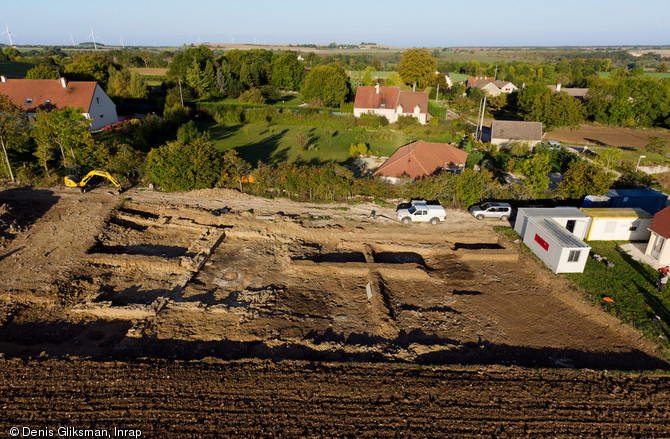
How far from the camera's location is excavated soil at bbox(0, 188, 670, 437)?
1120 cm

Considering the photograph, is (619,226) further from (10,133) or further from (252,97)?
(252,97)

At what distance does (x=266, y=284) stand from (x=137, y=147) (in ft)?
82.2

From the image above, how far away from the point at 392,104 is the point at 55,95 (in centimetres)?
4269

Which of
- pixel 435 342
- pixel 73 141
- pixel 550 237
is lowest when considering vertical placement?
pixel 435 342

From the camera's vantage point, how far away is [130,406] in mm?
11281

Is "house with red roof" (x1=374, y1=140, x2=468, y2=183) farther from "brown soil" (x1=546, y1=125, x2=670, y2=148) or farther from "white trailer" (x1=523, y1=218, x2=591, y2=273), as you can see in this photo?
"brown soil" (x1=546, y1=125, x2=670, y2=148)

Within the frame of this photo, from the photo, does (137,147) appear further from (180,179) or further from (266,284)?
(266,284)

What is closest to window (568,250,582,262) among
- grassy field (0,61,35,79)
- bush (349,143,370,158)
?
bush (349,143,370,158)

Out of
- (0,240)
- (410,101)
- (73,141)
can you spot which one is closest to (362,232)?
(0,240)

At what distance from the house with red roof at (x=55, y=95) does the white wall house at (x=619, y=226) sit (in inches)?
1918

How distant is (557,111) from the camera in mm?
46781

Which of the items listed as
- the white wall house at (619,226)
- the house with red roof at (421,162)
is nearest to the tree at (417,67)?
the house with red roof at (421,162)

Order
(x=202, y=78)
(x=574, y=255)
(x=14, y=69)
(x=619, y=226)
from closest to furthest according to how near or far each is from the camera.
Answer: (x=574, y=255) < (x=619, y=226) < (x=202, y=78) < (x=14, y=69)

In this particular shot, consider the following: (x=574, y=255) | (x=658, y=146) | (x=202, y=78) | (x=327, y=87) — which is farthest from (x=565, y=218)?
(x=202, y=78)
